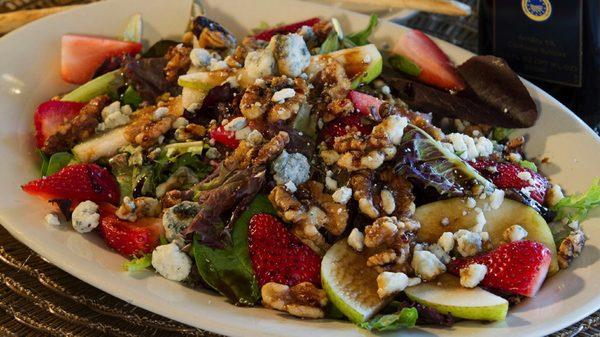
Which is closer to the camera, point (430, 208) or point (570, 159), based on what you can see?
point (430, 208)

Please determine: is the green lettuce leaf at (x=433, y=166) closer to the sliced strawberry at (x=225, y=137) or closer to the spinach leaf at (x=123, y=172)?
the sliced strawberry at (x=225, y=137)

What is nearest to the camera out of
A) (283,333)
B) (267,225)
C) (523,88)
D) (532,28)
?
(283,333)

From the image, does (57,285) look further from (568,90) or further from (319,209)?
(568,90)

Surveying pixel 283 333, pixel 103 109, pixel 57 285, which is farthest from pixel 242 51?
pixel 283 333

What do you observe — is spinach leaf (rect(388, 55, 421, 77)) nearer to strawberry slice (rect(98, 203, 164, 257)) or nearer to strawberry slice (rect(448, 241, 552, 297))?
strawberry slice (rect(448, 241, 552, 297))

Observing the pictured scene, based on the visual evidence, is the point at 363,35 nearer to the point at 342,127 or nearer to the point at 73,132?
the point at 342,127

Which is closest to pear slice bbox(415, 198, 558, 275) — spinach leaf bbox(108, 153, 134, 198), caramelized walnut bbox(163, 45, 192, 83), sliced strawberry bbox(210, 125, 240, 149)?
sliced strawberry bbox(210, 125, 240, 149)
